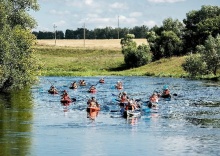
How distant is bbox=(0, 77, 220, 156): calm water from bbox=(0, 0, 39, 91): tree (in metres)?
3.04

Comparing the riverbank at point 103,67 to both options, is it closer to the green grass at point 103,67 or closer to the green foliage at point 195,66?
the green grass at point 103,67

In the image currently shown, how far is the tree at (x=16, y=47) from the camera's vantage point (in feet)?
255

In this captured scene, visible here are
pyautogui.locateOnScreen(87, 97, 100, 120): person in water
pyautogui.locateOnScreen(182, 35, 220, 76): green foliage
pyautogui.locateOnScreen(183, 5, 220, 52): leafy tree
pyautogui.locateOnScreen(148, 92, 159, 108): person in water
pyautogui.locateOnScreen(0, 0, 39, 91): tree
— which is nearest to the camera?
pyautogui.locateOnScreen(87, 97, 100, 120): person in water

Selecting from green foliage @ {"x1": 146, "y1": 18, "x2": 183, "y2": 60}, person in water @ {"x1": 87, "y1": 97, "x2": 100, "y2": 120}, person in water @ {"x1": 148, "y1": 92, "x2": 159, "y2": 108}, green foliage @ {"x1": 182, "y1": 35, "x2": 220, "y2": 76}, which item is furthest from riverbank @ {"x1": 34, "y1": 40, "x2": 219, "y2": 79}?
person in water @ {"x1": 87, "y1": 97, "x2": 100, "y2": 120}

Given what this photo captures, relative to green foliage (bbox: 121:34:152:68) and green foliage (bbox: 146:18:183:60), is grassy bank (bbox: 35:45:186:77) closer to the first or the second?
green foliage (bbox: 121:34:152:68)

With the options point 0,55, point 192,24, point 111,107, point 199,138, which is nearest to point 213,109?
point 111,107

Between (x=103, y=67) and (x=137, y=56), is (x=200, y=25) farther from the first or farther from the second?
(x=103, y=67)

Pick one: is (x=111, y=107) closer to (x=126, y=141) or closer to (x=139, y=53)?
(x=126, y=141)

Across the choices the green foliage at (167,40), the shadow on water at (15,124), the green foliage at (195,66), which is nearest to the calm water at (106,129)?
the shadow on water at (15,124)

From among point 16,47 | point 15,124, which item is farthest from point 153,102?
point 15,124

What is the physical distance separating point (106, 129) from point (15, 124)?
341 inches

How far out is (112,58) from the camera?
18725cm

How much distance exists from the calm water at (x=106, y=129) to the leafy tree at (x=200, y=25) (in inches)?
3461

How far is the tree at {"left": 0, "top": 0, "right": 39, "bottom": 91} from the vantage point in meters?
77.9
